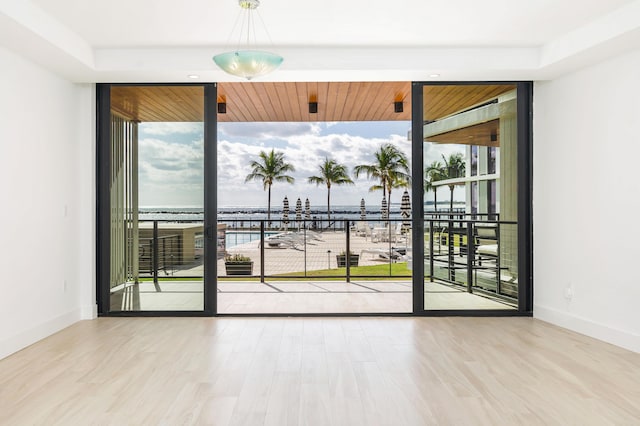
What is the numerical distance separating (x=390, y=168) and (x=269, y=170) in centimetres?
382

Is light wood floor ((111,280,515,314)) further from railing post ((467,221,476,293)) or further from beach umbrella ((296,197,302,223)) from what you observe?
beach umbrella ((296,197,302,223))

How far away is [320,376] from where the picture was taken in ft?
10.6

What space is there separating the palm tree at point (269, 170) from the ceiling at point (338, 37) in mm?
10550

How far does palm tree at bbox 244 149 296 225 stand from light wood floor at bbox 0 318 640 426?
11.0 metres

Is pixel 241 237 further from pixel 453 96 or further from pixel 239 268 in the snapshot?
pixel 453 96

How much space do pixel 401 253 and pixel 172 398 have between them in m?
5.57

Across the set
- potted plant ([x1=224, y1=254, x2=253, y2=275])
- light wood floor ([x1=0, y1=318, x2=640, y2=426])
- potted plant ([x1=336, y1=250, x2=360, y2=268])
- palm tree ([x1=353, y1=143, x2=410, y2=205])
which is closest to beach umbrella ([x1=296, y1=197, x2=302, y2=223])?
palm tree ([x1=353, y1=143, x2=410, y2=205])

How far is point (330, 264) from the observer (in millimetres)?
8742
